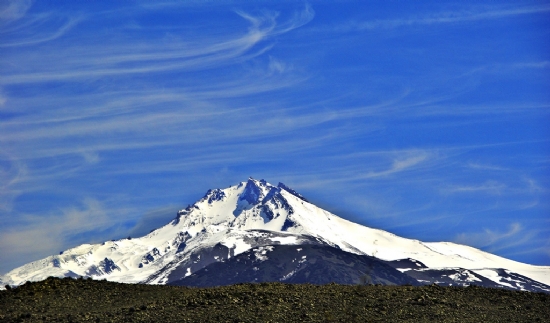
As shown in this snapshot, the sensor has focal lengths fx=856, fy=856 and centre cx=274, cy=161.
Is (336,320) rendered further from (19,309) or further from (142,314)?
(19,309)

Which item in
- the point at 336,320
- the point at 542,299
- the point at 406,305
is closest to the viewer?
the point at 336,320

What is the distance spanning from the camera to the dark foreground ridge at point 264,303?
31859 mm

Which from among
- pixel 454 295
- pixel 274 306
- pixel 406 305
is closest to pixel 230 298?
pixel 274 306

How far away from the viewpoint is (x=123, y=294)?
116 feet

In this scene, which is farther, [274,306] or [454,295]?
[454,295]

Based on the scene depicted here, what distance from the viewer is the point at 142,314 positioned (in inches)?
1262

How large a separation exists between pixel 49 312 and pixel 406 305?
13.8m

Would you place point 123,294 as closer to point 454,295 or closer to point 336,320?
point 336,320

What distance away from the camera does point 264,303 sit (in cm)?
3322

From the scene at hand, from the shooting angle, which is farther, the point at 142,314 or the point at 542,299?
the point at 542,299

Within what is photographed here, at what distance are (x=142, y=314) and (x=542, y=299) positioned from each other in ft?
55.1

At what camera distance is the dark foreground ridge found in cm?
3186

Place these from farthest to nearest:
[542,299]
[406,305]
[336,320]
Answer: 1. [542,299]
2. [406,305]
3. [336,320]

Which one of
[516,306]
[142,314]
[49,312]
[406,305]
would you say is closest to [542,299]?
[516,306]
